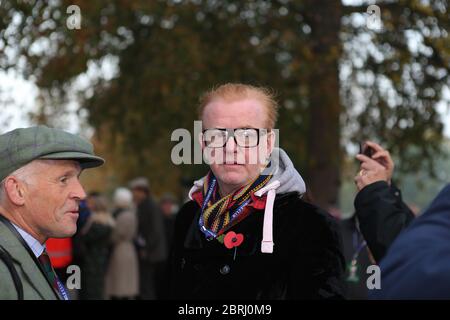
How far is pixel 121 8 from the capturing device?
12102mm

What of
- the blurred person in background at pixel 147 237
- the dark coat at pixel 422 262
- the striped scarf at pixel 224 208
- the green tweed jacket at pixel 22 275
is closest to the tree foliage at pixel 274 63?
the blurred person in background at pixel 147 237

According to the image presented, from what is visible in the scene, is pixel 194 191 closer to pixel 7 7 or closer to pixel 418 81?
pixel 7 7

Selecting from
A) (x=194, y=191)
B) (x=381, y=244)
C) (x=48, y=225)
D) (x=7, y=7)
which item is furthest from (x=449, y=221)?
(x=7, y=7)

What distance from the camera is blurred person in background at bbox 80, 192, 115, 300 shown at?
1037 centimetres

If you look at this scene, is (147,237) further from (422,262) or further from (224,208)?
(422,262)

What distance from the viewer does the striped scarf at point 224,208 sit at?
10.5 ft

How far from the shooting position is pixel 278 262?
10.1ft

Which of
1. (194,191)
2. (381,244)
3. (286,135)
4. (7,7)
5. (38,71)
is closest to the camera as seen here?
(381,244)

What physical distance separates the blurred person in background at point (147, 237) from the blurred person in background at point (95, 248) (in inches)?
65.9

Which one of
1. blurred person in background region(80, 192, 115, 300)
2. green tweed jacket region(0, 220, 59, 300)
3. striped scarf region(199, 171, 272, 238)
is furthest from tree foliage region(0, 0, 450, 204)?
green tweed jacket region(0, 220, 59, 300)

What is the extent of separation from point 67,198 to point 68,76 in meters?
9.56

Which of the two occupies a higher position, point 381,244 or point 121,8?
point 121,8

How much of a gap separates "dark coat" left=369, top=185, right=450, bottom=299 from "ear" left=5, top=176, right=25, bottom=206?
1504 millimetres

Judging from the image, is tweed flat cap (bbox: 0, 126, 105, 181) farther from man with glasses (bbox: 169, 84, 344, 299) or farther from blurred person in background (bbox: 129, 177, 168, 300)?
blurred person in background (bbox: 129, 177, 168, 300)
